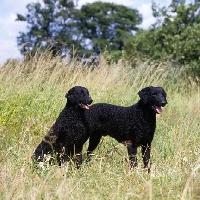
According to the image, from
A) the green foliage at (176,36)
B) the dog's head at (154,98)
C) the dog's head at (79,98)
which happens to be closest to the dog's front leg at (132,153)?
the dog's head at (154,98)

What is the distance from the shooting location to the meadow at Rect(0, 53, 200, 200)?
3539 millimetres

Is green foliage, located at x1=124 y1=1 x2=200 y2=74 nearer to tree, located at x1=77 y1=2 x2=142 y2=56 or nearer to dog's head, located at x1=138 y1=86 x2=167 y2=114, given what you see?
dog's head, located at x1=138 y1=86 x2=167 y2=114

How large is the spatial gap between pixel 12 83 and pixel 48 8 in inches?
1257

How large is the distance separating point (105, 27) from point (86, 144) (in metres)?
36.8

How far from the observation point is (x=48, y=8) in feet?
126

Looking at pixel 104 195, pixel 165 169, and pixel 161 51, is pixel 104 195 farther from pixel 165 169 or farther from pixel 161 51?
pixel 161 51

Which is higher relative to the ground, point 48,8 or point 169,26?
point 48,8

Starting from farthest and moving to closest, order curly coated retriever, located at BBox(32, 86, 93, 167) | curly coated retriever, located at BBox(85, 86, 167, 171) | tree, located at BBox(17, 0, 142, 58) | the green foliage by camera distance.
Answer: tree, located at BBox(17, 0, 142, 58) → the green foliage → curly coated retriever, located at BBox(85, 86, 167, 171) → curly coated retriever, located at BBox(32, 86, 93, 167)

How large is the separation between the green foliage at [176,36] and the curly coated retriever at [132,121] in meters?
10.3

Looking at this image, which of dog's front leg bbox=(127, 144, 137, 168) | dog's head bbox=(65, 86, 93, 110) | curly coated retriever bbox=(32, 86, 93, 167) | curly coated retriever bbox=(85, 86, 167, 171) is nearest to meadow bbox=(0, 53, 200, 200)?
dog's front leg bbox=(127, 144, 137, 168)

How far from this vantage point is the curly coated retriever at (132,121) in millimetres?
5473

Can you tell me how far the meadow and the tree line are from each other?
9879mm

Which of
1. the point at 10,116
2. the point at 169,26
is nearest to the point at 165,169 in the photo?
the point at 10,116

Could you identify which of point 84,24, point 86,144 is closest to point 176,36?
point 86,144
